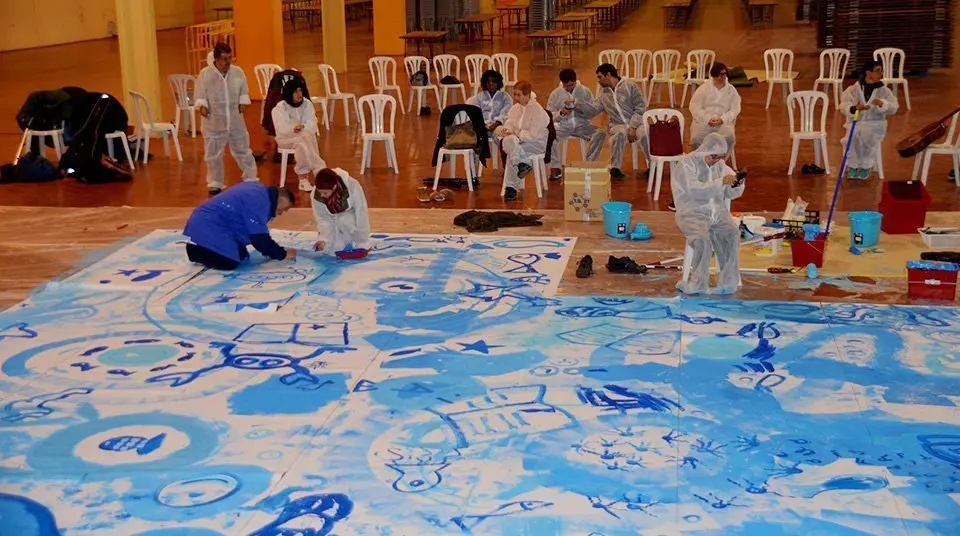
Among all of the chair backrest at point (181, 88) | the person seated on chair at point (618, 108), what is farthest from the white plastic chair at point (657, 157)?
the chair backrest at point (181, 88)

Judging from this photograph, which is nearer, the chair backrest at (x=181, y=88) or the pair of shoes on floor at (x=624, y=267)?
the pair of shoes on floor at (x=624, y=267)

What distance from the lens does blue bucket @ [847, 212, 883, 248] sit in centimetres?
891

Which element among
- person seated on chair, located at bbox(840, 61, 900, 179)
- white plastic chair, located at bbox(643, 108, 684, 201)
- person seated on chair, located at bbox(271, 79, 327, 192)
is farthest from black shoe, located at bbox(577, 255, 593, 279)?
person seated on chair, located at bbox(840, 61, 900, 179)

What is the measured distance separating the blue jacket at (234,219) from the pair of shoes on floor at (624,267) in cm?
250

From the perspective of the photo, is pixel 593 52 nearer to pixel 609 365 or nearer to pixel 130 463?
pixel 609 365

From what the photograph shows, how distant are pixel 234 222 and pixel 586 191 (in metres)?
3.05

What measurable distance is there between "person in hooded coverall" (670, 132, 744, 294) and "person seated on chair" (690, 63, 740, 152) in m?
3.22

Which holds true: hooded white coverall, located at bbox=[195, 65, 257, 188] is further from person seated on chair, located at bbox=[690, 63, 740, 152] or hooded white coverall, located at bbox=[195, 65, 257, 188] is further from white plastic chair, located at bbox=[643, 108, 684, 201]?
person seated on chair, located at bbox=[690, 63, 740, 152]

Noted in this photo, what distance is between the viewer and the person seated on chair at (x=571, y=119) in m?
11.8

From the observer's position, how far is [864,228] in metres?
8.93

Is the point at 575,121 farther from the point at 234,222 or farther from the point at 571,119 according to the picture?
the point at 234,222

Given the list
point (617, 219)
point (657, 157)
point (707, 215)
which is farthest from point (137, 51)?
point (707, 215)

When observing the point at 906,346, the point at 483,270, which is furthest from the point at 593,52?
the point at 906,346

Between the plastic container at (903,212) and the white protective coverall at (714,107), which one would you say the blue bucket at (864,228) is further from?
the white protective coverall at (714,107)
